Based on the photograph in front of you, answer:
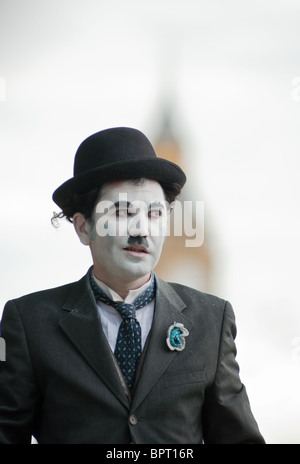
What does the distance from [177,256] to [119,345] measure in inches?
183

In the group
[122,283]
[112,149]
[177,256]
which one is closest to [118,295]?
[122,283]

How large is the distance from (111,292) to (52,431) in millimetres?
388

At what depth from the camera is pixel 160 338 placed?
2055mm

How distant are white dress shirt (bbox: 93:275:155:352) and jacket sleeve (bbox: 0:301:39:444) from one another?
0.70 ft

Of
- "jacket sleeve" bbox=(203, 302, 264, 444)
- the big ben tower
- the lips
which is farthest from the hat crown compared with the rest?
the big ben tower

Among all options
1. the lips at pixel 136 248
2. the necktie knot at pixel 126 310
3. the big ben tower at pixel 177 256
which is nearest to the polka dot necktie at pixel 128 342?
the necktie knot at pixel 126 310

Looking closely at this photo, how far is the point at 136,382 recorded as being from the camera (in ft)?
6.56

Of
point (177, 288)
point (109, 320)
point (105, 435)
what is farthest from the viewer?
point (177, 288)

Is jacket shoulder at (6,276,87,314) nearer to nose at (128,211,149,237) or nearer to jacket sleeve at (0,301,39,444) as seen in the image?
jacket sleeve at (0,301,39,444)

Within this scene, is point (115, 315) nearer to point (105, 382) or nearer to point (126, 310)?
point (126, 310)

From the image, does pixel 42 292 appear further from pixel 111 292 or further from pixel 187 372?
pixel 187 372

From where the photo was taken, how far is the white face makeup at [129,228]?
200 centimetres

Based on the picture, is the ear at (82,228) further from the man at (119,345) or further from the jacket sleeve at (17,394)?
the jacket sleeve at (17,394)

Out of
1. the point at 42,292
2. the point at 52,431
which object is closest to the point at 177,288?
the point at 42,292
